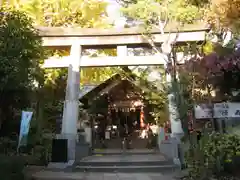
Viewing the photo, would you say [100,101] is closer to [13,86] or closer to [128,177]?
[128,177]

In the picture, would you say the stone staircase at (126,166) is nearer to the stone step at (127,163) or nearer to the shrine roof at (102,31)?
the stone step at (127,163)

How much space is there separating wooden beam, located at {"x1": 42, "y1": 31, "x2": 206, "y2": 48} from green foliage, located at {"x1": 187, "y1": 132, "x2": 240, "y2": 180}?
6.89m

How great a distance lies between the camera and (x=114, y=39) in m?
14.6

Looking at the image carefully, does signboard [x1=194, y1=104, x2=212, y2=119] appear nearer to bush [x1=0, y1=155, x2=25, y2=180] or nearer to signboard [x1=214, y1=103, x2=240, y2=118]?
signboard [x1=214, y1=103, x2=240, y2=118]

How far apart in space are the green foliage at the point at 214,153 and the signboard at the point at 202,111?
3.77 ft

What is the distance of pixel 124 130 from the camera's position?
2283 centimetres

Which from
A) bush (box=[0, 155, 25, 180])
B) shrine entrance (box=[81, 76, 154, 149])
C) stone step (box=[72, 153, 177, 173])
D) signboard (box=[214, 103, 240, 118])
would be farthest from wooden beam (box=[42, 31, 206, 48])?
bush (box=[0, 155, 25, 180])

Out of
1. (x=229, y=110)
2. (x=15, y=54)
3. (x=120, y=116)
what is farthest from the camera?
(x=120, y=116)

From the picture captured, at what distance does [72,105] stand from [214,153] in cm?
768

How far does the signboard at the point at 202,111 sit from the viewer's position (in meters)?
9.84

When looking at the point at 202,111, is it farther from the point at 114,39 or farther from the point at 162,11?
the point at 114,39

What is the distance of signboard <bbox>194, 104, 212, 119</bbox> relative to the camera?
9836mm

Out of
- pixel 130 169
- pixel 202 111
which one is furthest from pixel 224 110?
pixel 130 169

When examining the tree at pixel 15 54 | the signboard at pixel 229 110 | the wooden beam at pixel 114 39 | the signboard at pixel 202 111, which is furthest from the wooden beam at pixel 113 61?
the signboard at pixel 229 110
